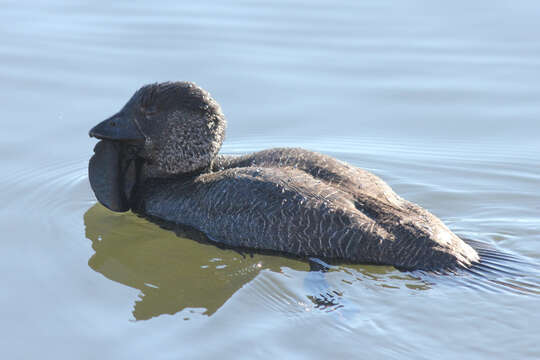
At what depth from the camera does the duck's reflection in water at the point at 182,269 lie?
643cm

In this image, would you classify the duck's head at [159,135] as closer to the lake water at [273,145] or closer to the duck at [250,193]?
the duck at [250,193]

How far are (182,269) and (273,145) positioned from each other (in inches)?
135

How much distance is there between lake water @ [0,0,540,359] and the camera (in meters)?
5.89

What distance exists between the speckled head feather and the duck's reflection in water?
711 mm

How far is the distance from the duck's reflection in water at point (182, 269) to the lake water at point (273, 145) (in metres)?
0.02

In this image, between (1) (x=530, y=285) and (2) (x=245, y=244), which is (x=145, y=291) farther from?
(1) (x=530, y=285)

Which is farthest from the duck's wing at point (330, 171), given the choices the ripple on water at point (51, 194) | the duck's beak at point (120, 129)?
the ripple on water at point (51, 194)

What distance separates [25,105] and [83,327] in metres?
5.51

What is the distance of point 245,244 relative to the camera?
7051 millimetres

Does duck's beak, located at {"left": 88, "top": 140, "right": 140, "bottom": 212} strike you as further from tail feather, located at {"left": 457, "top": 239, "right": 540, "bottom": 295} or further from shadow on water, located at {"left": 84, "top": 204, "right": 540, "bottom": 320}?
tail feather, located at {"left": 457, "top": 239, "right": 540, "bottom": 295}

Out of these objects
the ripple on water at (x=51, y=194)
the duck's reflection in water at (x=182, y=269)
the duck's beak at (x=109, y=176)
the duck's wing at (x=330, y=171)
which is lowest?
the duck's reflection in water at (x=182, y=269)

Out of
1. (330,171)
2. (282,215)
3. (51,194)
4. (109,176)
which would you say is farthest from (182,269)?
(51,194)

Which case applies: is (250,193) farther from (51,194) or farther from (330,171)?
(51,194)

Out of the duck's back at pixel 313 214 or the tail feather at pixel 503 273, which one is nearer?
the tail feather at pixel 503 273
